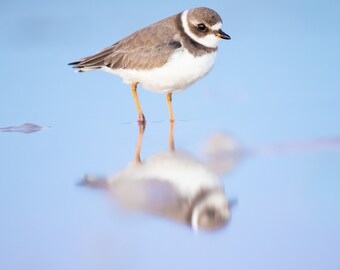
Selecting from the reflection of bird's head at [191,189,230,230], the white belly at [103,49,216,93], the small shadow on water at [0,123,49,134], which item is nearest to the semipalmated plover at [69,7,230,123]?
the white belly at [103,49,216,93]

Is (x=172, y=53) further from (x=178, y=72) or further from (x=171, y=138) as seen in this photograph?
(x=171, y=138)

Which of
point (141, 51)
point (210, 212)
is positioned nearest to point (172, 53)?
point (141, 51)

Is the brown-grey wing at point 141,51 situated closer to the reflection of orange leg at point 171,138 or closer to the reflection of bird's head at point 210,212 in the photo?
the reflection of orange leg at point 171,138

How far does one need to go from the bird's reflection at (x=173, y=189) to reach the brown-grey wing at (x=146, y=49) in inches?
55.0

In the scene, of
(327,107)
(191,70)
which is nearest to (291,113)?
(327,107)

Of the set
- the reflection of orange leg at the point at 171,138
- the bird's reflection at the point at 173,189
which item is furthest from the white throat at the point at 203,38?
the bird's reflection at the point at 173,189

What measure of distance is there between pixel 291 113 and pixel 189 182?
2.41 metres

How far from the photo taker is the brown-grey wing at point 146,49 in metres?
5.72

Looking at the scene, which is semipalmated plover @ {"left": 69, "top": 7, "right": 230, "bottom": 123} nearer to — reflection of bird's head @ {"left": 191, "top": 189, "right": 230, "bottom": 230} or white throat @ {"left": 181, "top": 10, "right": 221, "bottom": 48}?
white throat @ {"left": 181, "top": 10, "right": 221, "bottom": 48}

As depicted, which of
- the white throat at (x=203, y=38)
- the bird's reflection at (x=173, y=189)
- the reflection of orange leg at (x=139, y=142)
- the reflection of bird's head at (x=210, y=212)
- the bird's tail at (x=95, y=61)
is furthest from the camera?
the bird's tail at (x=95, y=61)

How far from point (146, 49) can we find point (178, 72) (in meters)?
0.42

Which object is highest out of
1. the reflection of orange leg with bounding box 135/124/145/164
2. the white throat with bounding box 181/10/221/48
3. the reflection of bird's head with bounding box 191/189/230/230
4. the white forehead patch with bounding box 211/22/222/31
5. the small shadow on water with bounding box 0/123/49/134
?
the white forehead patch with bounding box 211/22/222/31

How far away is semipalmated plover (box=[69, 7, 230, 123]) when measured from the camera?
18.6 ft

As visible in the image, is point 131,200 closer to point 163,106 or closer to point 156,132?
point 156,132
